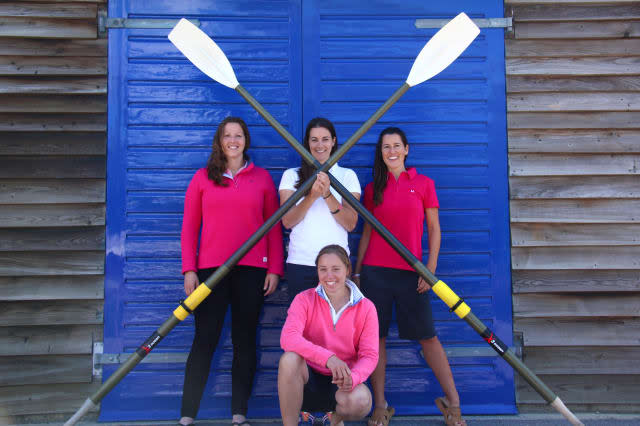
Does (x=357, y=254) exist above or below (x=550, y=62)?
Result: below

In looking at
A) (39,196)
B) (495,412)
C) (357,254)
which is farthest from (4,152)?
(495,412)

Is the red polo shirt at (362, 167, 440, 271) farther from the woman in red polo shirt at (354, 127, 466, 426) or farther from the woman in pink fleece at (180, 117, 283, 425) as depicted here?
the woman in pink fleece at (180, 117, 283, 425)

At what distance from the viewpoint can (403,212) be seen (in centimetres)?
270

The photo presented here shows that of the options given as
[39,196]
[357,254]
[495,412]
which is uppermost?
[39,196]

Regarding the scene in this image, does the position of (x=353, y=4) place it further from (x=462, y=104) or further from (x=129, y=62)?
(x=129, y=62)

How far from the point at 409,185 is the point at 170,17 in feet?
6.05

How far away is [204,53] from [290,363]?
169 centimetres

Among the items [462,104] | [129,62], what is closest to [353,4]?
[462,104]

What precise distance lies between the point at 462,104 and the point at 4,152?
2.84m

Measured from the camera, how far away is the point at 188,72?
10.1 feet

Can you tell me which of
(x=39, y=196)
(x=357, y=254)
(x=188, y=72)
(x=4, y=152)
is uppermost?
(x=188, y=72)

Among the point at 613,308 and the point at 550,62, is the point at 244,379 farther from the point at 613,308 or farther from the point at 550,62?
the point at 550,62

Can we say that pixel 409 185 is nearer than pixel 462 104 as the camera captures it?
Yes

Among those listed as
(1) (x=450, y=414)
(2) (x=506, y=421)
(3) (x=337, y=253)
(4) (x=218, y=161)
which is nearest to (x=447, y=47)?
(3) (x=337, y=253)
